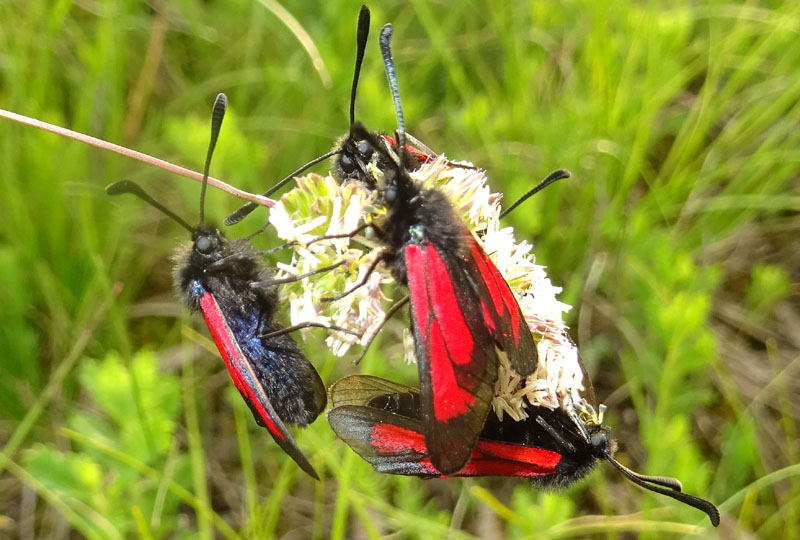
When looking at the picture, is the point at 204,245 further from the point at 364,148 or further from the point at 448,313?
the point at 448,313

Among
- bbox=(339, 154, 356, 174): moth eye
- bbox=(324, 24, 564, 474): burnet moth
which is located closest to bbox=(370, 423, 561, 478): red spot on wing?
Answer: bbox=(324, 24, 564, 474): burnet moth

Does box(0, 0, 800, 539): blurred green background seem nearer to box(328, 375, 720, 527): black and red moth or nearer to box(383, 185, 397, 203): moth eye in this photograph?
box(328, 375, 720, 527): black and red moth

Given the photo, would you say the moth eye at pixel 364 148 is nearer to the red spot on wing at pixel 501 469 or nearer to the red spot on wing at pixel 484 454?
the red spot on wing at pixel 484 454

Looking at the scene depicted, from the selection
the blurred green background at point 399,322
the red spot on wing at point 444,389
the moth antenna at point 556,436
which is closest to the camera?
the red spot on wing at point 444,389

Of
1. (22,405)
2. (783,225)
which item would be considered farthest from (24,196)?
(783,225)

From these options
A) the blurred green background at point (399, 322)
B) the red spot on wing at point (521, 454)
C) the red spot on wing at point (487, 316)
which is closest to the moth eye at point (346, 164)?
the red spot on wing at point (487, 316)

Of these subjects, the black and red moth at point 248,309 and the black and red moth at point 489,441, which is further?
the black and red moth at point 248,309
